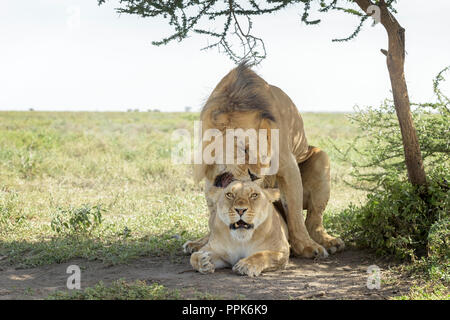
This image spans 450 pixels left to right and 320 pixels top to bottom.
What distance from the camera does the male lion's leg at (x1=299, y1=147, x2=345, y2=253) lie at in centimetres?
640

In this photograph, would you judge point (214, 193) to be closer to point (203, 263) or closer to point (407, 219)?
point (203, 263)

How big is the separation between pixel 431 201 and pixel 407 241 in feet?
2.21

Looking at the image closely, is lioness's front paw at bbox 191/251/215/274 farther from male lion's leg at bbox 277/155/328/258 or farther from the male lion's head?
male lion's leg at bbox 277/155/328/258

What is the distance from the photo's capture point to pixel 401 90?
6.28 meters

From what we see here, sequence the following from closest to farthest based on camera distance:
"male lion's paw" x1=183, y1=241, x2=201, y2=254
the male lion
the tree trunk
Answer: the male lion
"male lion's paw" x1=183, y1=241, x2=201, y2=254
the tree trunk

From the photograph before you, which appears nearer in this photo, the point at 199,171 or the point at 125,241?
the point at 199,171

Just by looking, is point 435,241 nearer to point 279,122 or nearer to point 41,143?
point 279,122

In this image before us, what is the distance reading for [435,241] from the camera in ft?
18.6

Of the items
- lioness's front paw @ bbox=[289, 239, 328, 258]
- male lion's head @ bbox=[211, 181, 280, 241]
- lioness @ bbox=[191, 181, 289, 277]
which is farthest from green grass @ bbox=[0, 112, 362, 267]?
male lion's head @ bbox=[211, 181, 280, 241]

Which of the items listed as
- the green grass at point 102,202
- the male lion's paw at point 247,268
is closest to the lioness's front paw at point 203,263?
the male lion's paw at point 247,268

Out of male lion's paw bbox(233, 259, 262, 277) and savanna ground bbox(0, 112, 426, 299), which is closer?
savanna ground bbox(0, 112, 426, 299)

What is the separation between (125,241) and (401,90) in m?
3.84

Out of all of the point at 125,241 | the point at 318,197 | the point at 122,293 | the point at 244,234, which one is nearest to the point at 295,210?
the point at 318,197
